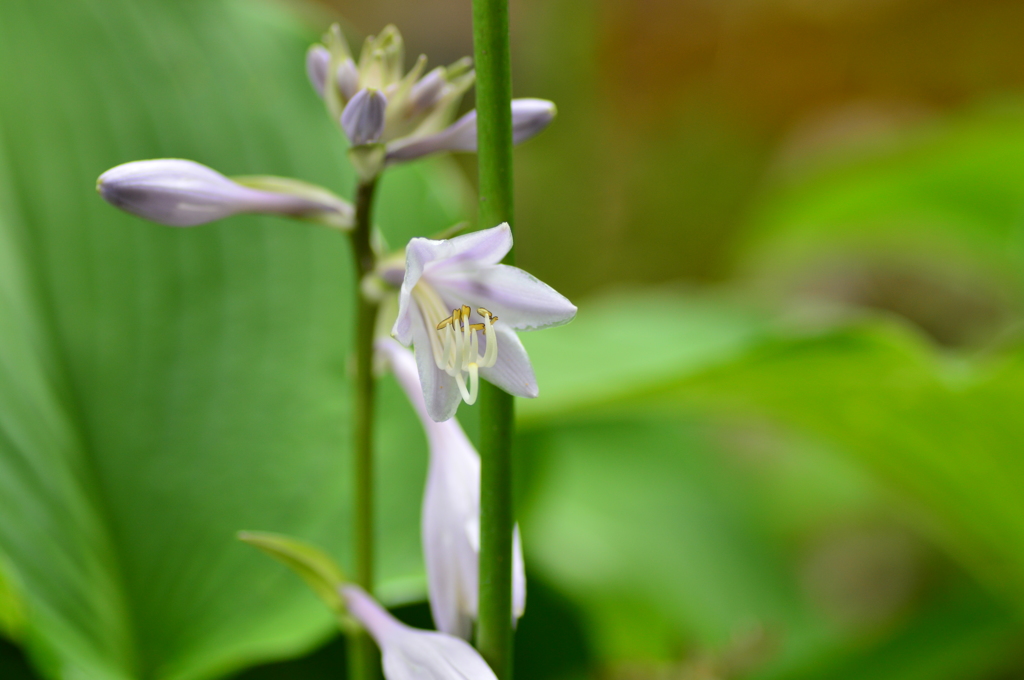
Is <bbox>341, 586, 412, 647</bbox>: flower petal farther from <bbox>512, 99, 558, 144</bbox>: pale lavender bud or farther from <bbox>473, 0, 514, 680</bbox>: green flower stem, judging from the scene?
<bbox>512, 99, 558, 144</bbox>: pale lavender bud

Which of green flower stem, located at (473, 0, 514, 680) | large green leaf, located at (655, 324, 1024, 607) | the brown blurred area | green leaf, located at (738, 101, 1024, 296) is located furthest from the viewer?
the brown blurred area

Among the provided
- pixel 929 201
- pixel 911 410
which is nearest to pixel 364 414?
pixel 911 410

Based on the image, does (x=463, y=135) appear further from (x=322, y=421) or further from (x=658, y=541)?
(x=658, y=541)

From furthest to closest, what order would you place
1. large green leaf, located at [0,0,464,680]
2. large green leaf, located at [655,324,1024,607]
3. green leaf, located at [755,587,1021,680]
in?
green leaf, located at [755,587,1021,680], large green leaf, located at [655,324,1024,607], large green leaf, located at [0,0,464,680]

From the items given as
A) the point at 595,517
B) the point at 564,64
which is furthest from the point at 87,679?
the point at 564,64

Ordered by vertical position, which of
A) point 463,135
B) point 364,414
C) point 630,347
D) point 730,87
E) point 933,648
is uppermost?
point 463,135

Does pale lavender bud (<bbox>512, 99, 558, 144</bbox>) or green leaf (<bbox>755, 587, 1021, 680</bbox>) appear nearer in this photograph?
pale lavender bud (<bbox>512, 99, 558, 144</bbox>)

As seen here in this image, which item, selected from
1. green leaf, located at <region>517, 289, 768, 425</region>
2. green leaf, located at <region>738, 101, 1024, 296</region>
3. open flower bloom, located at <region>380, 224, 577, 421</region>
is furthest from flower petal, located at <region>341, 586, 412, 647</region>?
green leaf, located at <region>738, 101, 1024, 296</region>

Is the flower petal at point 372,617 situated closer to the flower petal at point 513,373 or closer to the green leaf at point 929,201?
the flower petal at point 513,373
